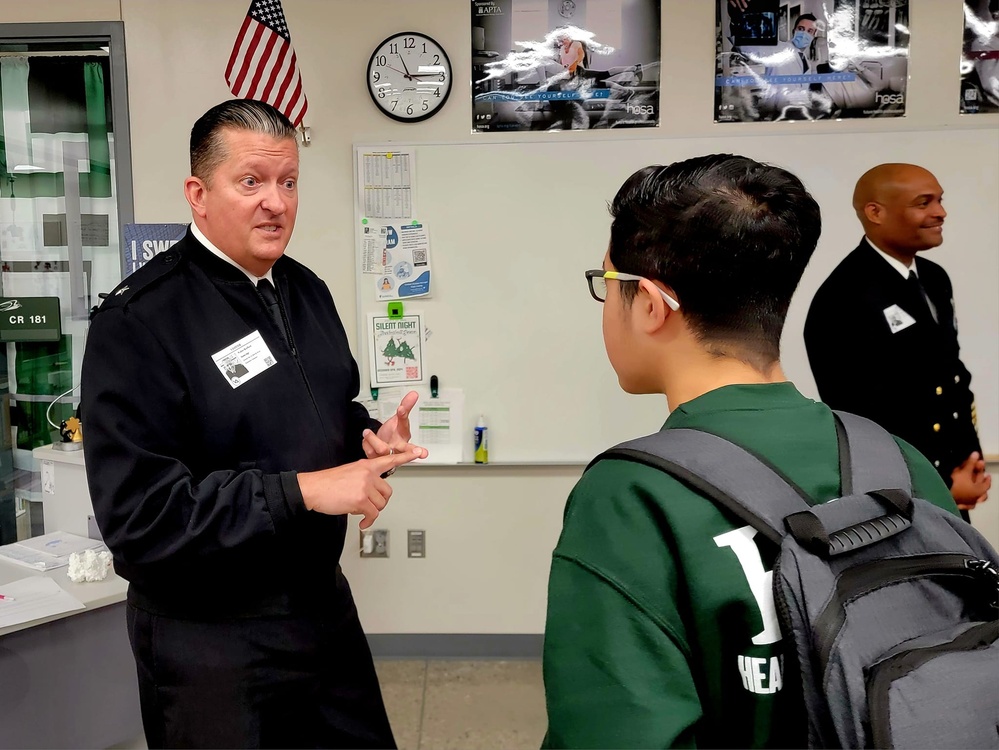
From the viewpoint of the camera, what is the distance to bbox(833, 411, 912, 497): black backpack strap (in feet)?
2.45

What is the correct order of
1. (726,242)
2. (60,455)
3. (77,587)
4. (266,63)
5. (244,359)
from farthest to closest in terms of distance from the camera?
(266,63), (60,455), (77,587), (244,359), (726,242)

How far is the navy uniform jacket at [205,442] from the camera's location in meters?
1.28

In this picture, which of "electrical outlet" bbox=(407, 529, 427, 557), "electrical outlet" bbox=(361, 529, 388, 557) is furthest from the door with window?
"electrical outlet" bbox=(407, 529, 427, 557)

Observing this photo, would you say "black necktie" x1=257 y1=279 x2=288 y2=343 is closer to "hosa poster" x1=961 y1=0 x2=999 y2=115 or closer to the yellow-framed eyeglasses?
the yellow-framed eyeglasses

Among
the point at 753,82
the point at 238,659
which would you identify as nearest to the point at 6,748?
the point at 238,659

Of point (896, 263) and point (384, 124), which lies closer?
point (896, 263)

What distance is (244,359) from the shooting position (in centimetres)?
143

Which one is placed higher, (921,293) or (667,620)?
(921,293)

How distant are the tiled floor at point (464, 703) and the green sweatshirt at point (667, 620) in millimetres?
1975

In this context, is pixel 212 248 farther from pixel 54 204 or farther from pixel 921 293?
pixel 921 293

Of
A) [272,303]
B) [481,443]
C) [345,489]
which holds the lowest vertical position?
[481,443]

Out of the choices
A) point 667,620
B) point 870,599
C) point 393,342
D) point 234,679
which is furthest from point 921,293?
point 234,679

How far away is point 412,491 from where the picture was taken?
3004 millimetres

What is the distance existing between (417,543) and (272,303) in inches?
67.8
